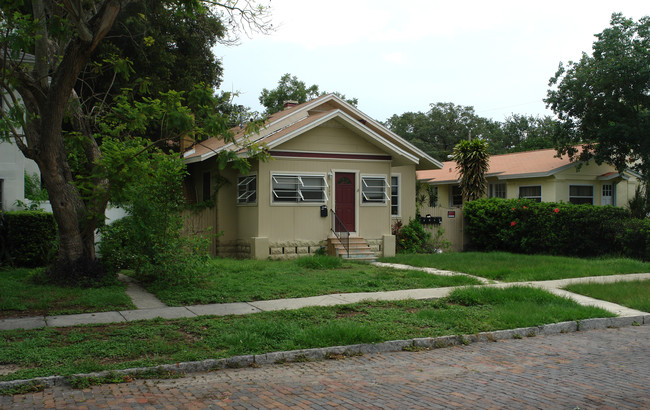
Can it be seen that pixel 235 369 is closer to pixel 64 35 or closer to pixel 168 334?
pixel 168 334

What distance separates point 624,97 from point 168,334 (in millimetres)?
25428

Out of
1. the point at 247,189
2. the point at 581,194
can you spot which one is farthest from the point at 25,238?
the point at 581,194

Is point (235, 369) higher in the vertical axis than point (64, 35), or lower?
lower

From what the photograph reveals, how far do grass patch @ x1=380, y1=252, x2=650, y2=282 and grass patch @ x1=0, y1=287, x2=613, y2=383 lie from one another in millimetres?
3798

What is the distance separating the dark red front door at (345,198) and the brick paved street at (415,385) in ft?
38.9

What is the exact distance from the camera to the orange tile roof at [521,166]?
2771 cm

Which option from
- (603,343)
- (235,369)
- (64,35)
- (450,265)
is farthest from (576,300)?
(64,35)

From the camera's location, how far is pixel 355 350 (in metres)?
7.73

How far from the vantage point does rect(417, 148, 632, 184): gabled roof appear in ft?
90.4

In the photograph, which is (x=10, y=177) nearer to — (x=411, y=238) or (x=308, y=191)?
(x=308, y=191)

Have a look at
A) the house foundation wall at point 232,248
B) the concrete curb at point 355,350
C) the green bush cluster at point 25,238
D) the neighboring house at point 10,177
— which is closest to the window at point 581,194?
the house foundation wall at point 232,248

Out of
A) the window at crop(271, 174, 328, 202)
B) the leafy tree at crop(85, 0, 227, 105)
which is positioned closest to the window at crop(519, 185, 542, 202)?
the window at crop(271, 174, 328, 202)

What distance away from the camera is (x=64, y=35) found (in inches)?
431

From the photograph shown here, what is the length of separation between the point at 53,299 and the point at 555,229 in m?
16.7
